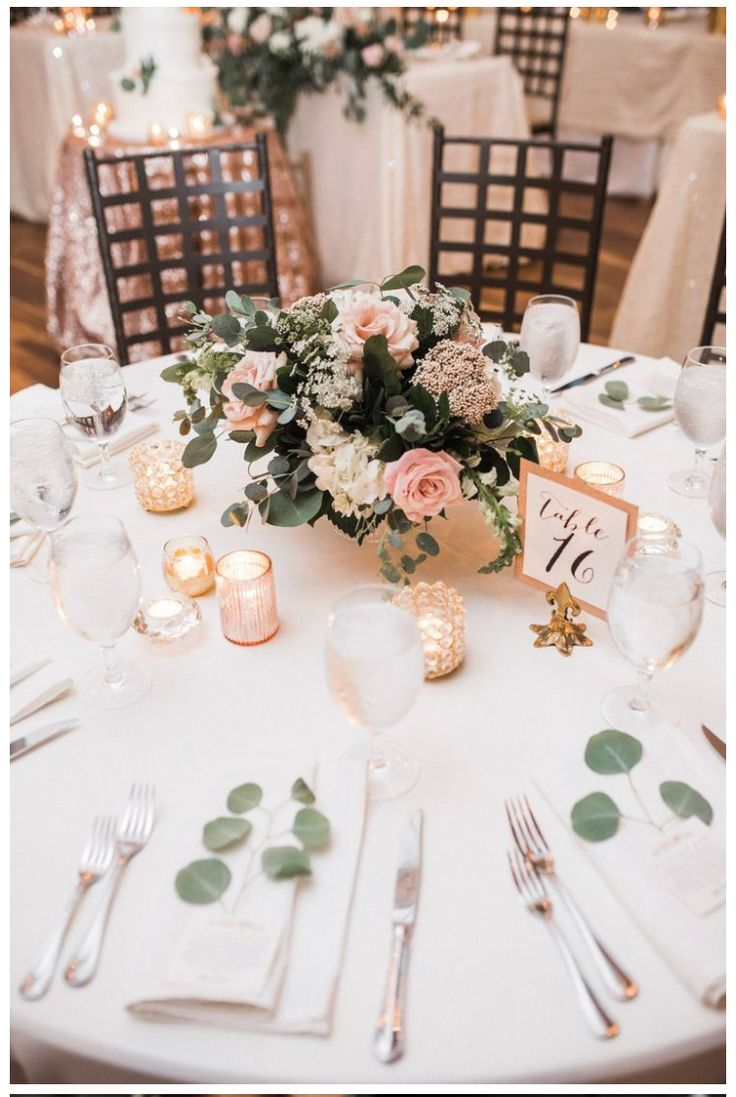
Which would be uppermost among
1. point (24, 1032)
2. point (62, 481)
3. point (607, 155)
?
point (607, 155)

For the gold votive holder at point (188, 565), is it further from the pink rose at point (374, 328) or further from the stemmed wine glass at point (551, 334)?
the stemmed wine glass at point (551, 334)

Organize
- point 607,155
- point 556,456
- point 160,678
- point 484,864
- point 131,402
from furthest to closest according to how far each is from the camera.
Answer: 1. point 607,155
2. point 131,402
3. point 556,456
4. point 160,678
5. point 484,864

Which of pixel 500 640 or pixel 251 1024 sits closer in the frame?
pixel 251 1024

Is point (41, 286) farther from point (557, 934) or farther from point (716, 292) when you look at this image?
point (557, 934)

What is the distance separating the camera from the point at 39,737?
3.05ft

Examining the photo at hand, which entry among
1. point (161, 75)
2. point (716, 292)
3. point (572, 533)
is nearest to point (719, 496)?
point (572, 533)

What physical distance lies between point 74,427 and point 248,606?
57cm

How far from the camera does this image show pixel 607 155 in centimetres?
204

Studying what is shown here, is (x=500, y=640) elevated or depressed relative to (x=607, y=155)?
depressed

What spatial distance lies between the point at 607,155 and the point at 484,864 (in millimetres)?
1790

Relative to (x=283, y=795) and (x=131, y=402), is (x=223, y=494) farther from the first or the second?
(x=283, y=795)

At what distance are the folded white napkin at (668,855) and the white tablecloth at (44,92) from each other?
453cm

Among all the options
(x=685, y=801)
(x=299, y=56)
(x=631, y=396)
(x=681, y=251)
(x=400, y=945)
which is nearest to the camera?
(x=400, y=945)
